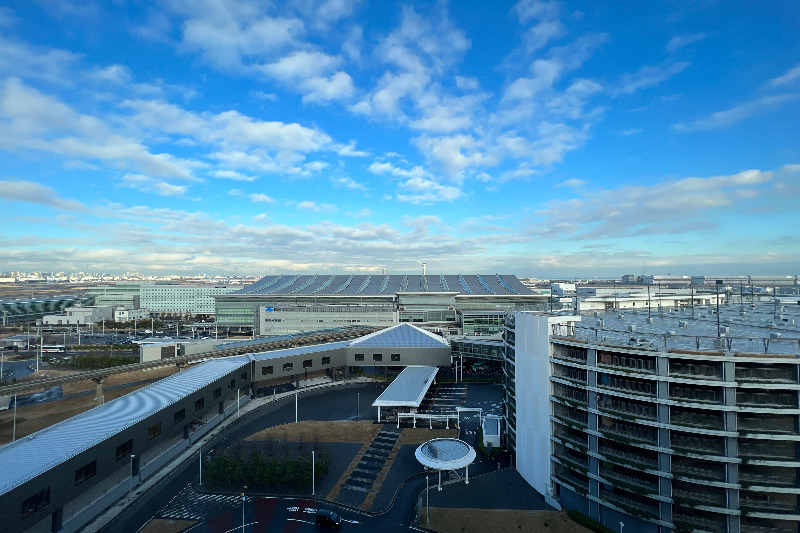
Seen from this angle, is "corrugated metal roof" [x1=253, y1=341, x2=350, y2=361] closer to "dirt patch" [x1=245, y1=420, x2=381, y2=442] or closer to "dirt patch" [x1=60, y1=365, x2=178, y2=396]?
"dirt patch" [x1=245, y1=420, x2=381, y2=442]

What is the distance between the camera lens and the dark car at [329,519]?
84.2 ft

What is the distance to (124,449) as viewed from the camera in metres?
30.1

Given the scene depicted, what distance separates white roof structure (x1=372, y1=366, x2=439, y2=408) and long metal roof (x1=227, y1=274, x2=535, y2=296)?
4609cm

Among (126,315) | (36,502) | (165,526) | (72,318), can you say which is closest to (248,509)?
(165,526)

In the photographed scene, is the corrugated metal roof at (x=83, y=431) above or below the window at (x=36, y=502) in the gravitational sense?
above

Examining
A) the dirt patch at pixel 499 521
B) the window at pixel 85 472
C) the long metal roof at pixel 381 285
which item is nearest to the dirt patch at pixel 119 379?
the window at pixel 85 472

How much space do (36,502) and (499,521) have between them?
1041 inches

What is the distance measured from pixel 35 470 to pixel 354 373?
157 feet

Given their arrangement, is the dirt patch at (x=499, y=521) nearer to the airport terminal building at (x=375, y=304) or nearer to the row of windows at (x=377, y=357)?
the row of windows at (x=377, y=357)

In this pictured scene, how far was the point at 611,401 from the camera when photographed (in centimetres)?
2525

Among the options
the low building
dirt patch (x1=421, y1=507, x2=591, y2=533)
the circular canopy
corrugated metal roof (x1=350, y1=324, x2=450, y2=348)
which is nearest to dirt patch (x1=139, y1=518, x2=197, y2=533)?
dirt patch (x1=421, y1=507, x2=591, y2=533)

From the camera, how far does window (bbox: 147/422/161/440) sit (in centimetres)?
3303

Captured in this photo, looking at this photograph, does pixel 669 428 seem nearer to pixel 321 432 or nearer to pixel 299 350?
pixel 321 432

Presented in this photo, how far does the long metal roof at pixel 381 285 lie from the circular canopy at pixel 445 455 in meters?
70.4
